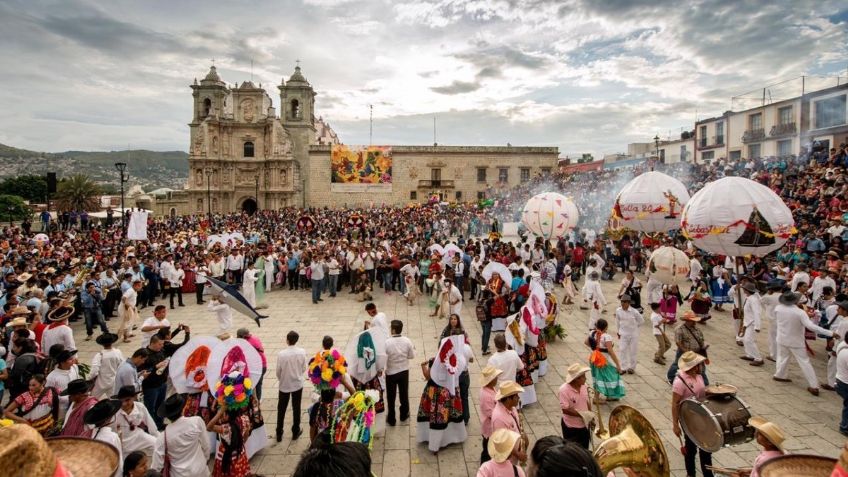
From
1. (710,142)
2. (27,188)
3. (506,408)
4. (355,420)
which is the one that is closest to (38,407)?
(355,420)

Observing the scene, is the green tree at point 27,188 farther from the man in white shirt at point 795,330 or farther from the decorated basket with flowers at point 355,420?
the man in white shirt at point 795,330

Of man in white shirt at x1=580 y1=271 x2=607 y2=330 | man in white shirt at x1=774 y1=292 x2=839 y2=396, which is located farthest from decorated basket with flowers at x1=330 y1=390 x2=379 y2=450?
man in white shirt at x1=774 y1=292 x2=839 y2=396

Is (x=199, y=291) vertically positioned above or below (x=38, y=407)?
below

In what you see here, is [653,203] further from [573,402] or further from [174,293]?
[174,293]

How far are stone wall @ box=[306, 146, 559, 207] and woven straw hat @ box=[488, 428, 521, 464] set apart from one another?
46.1 meters

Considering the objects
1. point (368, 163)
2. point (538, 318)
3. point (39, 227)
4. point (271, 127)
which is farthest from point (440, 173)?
point (538, 318)

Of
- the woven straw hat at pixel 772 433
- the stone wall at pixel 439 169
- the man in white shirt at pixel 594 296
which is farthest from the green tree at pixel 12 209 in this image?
the woven straw hat at pixel 772 433

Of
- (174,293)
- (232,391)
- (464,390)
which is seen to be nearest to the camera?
(232,391)

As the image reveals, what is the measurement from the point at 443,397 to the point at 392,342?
3.32 feet

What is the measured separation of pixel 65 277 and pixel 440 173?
4144 centimetres

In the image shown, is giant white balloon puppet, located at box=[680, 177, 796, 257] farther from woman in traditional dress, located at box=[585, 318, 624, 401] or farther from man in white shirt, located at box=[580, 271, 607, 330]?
woman in traditional dress, located at box=[585, 318, 624, 401]

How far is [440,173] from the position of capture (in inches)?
1965

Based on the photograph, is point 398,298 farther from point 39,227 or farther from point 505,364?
point 39,227

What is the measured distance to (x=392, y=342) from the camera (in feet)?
18.9
